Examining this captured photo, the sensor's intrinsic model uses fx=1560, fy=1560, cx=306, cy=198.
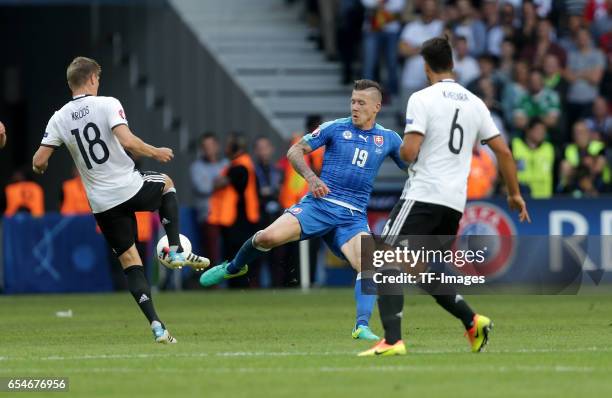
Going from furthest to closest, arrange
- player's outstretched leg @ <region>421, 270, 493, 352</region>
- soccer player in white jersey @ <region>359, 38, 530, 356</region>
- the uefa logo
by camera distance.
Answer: the uefa logo → player's outstretched leg @ <region>421, 270, 493, 352</region> → soccer player in white jersey @ <region>359, 38, 530, 356</region>

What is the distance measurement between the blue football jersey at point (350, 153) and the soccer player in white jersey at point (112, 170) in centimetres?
135

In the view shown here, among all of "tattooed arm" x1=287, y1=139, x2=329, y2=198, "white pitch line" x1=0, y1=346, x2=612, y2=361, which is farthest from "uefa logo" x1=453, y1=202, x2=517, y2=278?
"white pitch line" x1=0, y1=346, x2=612, y2=361

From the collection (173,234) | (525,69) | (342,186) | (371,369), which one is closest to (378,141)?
(342,186)

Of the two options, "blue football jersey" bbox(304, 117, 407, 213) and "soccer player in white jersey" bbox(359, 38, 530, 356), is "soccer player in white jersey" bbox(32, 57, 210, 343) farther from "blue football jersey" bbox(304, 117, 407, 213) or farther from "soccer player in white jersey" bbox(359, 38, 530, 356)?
"soccer player in white jersey" bbox(359, 38, 530, 356)

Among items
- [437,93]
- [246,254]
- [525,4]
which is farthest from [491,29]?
[437,93]

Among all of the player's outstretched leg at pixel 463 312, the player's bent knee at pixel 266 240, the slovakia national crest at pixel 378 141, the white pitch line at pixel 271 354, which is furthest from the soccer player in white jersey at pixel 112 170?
the player's outstretched leg at pixel 463 312

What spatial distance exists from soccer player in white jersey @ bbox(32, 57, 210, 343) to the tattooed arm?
1.10 metres

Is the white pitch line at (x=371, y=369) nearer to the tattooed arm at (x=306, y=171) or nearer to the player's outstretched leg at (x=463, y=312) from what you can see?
the player's outstretched leg at (x=463, y=312)

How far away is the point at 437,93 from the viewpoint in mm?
10867

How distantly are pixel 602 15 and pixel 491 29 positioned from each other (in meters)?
1.96

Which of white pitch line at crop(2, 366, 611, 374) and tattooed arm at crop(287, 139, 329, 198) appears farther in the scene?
tattooed arm at crop(287, 139, 329, 198)

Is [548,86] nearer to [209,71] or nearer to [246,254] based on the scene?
[209,71]

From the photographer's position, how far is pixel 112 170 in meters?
13.0

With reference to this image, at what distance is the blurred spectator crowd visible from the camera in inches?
906
